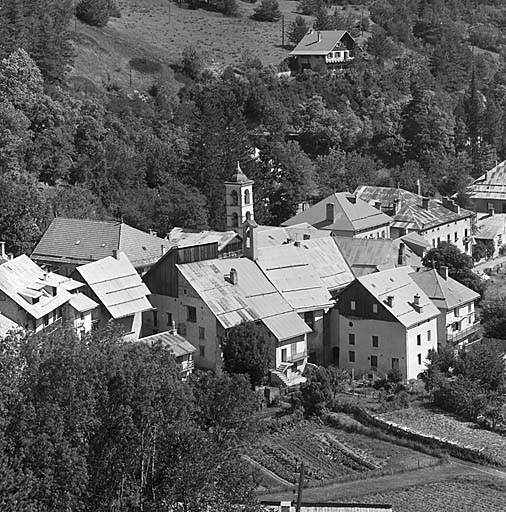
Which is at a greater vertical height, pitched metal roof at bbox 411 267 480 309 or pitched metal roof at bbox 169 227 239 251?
pitched metal roof at bbox 169 227 239 251

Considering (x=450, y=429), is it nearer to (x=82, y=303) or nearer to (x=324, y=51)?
(x=82, y=303)

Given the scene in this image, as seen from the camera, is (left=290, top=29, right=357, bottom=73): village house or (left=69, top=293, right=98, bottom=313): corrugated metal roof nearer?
(left=69, top=293, right=98, bottom=313): corrugated metal roof

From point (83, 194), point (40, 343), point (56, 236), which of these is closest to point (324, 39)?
point (83, 194)

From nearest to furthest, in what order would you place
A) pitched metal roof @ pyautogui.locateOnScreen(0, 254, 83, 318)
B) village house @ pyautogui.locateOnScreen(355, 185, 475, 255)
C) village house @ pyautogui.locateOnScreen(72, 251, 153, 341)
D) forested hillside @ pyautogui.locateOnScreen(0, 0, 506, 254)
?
pitched metal roof @ pyautogui.locateOnScreen(0, 254, 83, 318) → village house @ pyautogui.locateOnScreen(72, 251, 153, 341) → forested hillside @ pyautogui.locateOnScreen(0, 0, 506, 254) → village house @ pyautogui.locateOnScreen(355, 185, 475, 255)

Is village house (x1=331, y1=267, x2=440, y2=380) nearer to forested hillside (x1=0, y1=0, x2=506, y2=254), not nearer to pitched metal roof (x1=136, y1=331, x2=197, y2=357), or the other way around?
pitched metal roof (x1=136, y1=331, x2=197, y2=357)

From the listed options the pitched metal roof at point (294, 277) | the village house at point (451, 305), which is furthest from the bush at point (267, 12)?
the pitched metal roof at point (294, 277)

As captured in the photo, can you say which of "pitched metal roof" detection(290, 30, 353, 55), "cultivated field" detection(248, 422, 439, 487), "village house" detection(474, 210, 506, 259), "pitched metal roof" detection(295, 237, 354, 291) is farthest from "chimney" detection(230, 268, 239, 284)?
"pitched metal roof" detection(290, 30, 353, 55)

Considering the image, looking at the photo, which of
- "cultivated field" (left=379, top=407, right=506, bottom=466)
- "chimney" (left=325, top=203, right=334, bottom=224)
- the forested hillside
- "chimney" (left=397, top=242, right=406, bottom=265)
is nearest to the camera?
"cultivated field" (left=379, top=407, right=506, bottom=466)

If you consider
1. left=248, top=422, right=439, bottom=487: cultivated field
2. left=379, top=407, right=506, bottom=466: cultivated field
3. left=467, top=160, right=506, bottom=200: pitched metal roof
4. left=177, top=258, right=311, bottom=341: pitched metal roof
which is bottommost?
left=467, top=160, right=506, bottom=200: pitched metal roof

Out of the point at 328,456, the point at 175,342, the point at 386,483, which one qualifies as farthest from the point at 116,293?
the point at 386,483

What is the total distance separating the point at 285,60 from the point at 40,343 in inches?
2574

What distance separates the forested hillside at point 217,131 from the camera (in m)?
60.5

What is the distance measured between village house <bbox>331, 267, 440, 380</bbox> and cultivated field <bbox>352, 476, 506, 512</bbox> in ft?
30.6

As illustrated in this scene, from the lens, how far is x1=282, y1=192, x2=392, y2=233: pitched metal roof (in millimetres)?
59281
